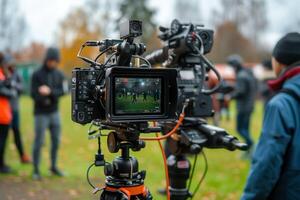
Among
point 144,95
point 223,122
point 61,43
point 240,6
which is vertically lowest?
point 223,122

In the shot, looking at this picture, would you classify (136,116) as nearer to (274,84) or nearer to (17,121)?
(274,84)

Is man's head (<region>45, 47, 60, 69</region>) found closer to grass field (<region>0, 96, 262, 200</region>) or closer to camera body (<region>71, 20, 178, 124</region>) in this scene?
grass field (<region>0, 96, 262, 200</region>)

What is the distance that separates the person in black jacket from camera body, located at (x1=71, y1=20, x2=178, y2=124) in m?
4.32

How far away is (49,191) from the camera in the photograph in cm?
603

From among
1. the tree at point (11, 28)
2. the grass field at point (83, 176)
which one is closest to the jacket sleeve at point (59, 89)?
the grass field at point (83, 176)

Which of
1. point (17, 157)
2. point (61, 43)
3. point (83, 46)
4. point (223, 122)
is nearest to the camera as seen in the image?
point (83, 46)

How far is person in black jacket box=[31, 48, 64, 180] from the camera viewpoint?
6.75 meters

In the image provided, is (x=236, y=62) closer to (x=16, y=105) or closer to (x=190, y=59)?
(x=16, y=105)

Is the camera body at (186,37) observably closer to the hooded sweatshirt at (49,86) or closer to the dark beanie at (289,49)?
the dark beanie at (289,49)

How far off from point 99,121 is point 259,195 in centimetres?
118

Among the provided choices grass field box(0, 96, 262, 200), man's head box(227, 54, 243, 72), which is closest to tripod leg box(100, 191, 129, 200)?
grass field box(0, 96, 262, 200)

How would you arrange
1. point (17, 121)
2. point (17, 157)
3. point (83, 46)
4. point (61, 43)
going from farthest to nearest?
point (61, 43) → point (17, 157) → point (17, 121) → point (83, 46)

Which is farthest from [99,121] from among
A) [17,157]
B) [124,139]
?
[17,157]

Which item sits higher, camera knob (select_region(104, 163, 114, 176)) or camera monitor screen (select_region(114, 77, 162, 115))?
camera monitor screen (select_region(114, 77, 162, 115))
